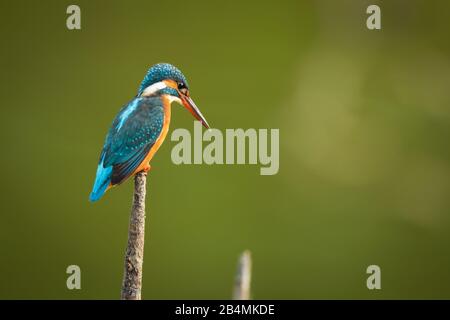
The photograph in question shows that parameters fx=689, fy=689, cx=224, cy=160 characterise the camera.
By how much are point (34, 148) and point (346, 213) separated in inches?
115

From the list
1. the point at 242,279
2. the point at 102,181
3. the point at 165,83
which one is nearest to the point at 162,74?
the point at 165,83

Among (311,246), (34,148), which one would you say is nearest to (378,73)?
(311,246)

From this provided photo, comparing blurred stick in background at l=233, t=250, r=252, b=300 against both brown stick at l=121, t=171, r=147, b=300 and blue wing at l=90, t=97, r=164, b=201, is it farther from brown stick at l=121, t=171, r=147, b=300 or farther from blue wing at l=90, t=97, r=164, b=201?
blue wing at l=90, t=97, r=164, b=201

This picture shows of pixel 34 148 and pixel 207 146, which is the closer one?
pixel 207 146

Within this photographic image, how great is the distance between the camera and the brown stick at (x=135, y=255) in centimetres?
237

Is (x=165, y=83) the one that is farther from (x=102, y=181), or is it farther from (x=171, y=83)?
(x=102, y=181)

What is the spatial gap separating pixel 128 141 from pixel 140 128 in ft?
0.32

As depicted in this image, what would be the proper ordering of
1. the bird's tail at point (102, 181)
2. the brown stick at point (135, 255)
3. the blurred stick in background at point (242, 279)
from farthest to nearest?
the bird's tail at point (102, 181), the brown stick at point (135, 255), the blurred stick in background at point (242, 279)

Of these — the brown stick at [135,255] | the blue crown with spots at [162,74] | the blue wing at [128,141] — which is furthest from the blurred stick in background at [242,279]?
the blue crown with spots at [162,74]

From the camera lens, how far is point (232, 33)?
6625 mm

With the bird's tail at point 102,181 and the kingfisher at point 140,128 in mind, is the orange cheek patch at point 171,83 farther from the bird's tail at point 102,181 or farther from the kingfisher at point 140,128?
the bird's tail at point 102,181

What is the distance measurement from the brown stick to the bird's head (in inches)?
35.6

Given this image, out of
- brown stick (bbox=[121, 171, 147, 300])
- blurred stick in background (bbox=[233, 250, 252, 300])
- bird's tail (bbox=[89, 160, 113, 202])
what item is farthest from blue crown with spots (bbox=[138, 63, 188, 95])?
blurred stick in background (bbox=[233, 250, 252, 300])
